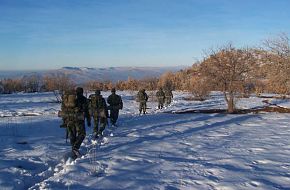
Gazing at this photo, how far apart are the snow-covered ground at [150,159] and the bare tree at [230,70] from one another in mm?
10555

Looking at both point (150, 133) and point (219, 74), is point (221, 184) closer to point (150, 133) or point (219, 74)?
point (150, 133)

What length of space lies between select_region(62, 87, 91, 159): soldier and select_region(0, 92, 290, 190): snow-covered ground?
51cm

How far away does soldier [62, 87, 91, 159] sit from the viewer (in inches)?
458

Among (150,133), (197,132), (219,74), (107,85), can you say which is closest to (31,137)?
(150,133)

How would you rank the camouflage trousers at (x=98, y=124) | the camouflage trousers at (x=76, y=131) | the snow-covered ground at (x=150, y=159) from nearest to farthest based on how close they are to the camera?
the snow-covered ground at (x=150, y=159), the camouflage trousers at (x=76, y=131), the camouflage trousers at (x=98, y=124)

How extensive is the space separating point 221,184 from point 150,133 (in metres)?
7.69

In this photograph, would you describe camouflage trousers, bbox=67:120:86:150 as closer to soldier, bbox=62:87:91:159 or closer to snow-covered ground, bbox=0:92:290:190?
soldier, bbox=62:87:91:159

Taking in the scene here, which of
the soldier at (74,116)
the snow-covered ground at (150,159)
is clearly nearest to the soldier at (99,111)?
the snow-covered ground at (150,159)

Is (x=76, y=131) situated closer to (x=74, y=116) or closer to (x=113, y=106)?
(x=74, y=116)

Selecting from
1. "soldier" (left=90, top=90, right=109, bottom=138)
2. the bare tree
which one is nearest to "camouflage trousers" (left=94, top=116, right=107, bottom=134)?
"soldier" (left=90, top=90, right=109, bottom=138)

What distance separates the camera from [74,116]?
459 inches

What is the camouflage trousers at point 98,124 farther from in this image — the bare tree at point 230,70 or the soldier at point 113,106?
the bare tree at point 230,70

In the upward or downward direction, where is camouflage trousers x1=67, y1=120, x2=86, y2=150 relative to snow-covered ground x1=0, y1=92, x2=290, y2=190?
upward

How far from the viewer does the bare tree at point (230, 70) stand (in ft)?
90.9
